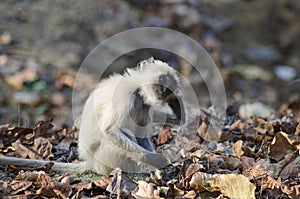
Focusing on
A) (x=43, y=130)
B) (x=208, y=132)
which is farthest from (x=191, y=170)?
(x=43, y=130)

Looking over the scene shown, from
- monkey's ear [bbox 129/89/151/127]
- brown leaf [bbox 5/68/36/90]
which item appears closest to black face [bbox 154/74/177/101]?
monkey's ear [bbox 129/89/151/127]

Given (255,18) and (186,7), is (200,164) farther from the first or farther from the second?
(255,18)

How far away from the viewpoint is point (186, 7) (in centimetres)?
1065

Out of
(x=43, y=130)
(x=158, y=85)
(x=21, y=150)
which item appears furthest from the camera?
(x=43, y=130)

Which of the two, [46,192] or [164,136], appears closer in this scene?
[46,192]

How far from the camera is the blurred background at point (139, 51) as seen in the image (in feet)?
27.8

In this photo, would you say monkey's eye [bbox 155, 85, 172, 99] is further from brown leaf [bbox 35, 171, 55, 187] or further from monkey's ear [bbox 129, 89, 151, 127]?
brown leaf [bbox 35, 171, 55, 187]

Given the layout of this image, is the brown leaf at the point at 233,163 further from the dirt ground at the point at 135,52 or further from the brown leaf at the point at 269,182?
the dirt ground at the point at 135,52

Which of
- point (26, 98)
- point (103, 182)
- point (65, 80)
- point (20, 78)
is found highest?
point (65, 80)

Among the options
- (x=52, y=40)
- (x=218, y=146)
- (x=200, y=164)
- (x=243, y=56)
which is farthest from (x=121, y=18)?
(x=200, y=164)

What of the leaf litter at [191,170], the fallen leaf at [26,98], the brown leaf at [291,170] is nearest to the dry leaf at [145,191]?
the leaf litter at [191,170]

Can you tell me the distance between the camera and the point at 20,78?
851cm

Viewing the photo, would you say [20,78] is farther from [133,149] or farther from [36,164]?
[133,149]

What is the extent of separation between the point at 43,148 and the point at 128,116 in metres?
0.84
